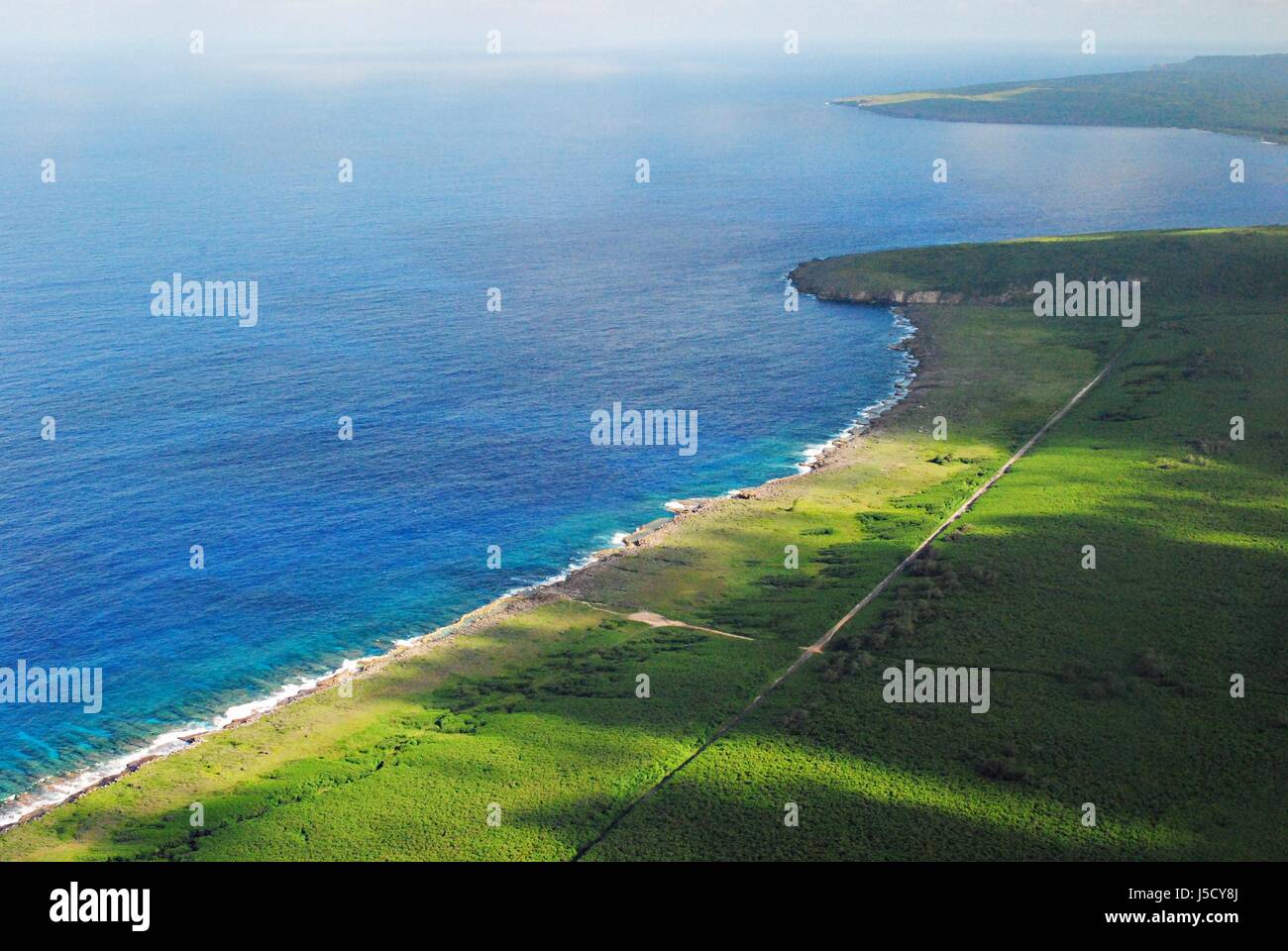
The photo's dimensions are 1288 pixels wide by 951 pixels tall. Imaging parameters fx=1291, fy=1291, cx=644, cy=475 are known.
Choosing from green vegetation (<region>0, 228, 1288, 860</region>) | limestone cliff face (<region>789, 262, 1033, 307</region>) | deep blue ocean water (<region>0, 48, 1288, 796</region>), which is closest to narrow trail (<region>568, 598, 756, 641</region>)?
green vegetation (<region>0, 228, 1288, 860</region>)

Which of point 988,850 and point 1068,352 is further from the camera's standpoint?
point 1068,352

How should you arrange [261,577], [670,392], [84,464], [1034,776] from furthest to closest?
[670,392] → [84,464] → [261,577] → [1034,776]

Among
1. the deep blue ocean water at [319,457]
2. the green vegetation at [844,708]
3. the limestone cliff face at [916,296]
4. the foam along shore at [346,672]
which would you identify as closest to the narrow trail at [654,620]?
the green vegetation at [844,708]

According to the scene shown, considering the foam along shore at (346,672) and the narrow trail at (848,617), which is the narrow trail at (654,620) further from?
the narrow trail at (848,617)

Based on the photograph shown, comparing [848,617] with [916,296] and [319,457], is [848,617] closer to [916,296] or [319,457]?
[319,457]

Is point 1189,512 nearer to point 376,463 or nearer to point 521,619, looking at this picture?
point 521,619

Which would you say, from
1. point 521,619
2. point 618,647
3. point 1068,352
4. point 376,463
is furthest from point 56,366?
point 1068,352

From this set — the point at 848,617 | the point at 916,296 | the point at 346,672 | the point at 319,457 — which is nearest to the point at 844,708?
the point at 848,617
